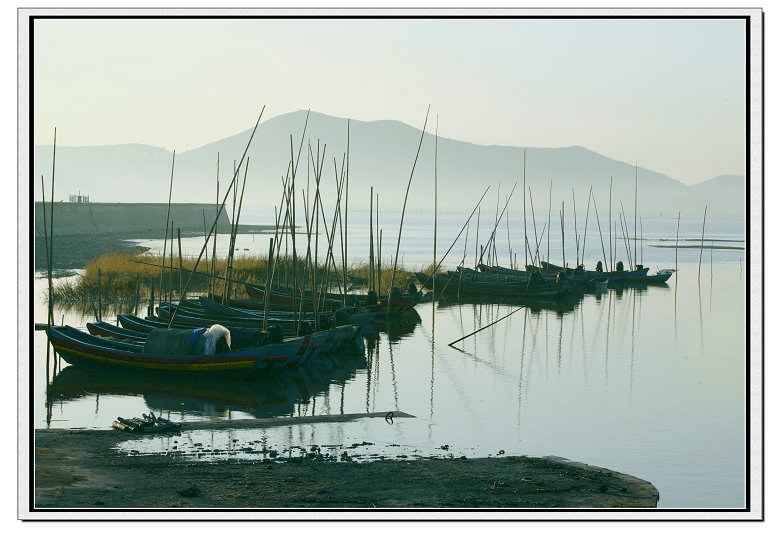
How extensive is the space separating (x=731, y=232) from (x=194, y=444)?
5377 centimetres

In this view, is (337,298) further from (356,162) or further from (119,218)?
(356,162)

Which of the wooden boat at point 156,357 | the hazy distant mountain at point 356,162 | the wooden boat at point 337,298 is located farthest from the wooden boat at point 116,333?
the wooden boat at point 337,298

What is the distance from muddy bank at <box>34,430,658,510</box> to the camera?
26.3 feet

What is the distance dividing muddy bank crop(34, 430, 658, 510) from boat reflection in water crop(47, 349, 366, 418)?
3.13 m

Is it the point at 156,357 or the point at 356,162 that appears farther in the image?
the point at 356,162

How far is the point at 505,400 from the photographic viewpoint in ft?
45.2

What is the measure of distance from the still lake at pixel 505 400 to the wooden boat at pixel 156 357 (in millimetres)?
200

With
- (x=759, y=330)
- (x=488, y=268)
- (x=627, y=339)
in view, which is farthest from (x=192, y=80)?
(x=488, y=268)

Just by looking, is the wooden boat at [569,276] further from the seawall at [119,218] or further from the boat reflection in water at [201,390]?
the boat reflection in water at [201,390]

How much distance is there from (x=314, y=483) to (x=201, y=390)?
17.2 feet

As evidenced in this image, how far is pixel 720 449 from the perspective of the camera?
10.5m

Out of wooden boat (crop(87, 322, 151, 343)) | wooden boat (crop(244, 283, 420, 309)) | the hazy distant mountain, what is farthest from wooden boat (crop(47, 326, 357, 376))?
wooden boat (crop(244, 283, 420, 309))

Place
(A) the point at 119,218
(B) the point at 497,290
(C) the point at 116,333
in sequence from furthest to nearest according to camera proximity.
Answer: (A) the point at 119,218
(B) the point at 497,290
(C) the point at 116,333

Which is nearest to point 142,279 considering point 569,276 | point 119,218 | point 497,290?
point 497,290
